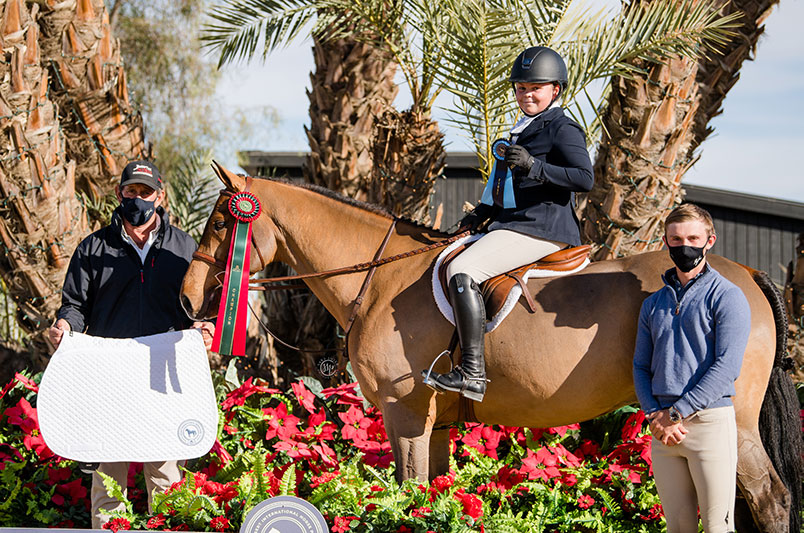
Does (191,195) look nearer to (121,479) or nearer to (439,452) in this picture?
(121,479)

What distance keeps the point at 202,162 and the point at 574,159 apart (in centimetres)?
612

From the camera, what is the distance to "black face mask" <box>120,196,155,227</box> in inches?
156

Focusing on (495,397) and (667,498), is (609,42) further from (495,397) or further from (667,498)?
(667,498)

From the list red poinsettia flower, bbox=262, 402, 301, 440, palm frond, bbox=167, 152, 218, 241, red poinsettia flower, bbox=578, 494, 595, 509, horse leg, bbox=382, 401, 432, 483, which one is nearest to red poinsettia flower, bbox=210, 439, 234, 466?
red poinsettia flower, bbox=262, 402, 301, 440

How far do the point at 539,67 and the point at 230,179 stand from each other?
1803 millimetres

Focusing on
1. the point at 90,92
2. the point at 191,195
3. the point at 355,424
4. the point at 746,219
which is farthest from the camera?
the point at 746,219

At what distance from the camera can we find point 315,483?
4.09 metres

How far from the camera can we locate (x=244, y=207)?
3904 millimetres

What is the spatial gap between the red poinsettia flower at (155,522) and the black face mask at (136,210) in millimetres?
1614

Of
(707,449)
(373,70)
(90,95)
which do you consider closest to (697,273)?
(707,449)

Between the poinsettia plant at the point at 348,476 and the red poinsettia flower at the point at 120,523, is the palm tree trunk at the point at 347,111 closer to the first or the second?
the poinsettia plant at the point at 348,476

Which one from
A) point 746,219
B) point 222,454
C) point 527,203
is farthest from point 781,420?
point 746,219

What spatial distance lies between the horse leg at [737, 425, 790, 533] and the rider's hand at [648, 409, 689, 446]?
50cm

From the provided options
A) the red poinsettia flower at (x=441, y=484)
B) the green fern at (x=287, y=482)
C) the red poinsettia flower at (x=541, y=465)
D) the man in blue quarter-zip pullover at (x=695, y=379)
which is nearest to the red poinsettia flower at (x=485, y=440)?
the red poinsettia flower at (x=541, y=465)
